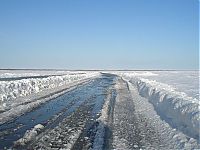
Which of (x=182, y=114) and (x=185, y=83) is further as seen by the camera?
(x=185, y=83)

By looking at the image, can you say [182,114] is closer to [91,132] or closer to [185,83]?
[91,132]

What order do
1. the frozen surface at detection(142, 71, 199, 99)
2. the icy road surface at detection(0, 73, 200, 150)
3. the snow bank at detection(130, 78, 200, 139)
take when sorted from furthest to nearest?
the frozen surface at detection(142, 71, 199, 99) → the snow bank at detection(130, 78, 200, 139) → the icy road surface at detection(0, 73, 200, 150)

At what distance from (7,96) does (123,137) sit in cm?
1419

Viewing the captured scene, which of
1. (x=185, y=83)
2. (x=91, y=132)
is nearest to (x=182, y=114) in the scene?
(x=91, y=132)

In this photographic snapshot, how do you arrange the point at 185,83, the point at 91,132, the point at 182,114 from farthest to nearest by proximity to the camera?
the point at 185,83, the point at 182,114, the point at 91,132

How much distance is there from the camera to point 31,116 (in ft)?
42.4

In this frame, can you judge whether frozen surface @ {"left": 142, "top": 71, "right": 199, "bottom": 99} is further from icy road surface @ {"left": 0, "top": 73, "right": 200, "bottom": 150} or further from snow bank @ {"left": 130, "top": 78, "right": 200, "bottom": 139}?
icy road surface @ {"left": 0, "top": 73, "right": 200, "bottom": 150}

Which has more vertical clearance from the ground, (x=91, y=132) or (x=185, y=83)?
(x=91, y=132)

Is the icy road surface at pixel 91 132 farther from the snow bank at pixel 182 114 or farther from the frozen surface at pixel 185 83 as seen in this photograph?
the frozen surface at pixel 185 83

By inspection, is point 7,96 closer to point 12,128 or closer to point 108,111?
point 108,111

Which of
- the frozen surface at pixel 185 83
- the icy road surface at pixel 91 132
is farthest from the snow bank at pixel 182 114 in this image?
the frozen surface at pixel 185 83

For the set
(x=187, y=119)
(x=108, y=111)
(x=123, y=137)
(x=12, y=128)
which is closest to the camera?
(x=123, y=137)

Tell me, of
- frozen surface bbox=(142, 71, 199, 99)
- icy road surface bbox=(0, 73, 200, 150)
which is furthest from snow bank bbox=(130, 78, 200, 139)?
frozen surface bbox=(142, 71, 199, 99)

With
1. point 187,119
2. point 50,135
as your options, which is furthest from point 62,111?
point 187,119
